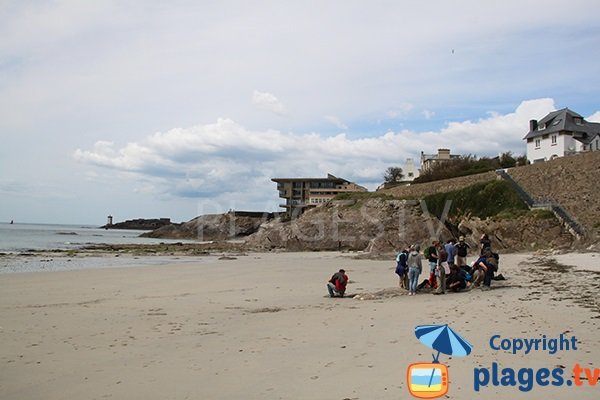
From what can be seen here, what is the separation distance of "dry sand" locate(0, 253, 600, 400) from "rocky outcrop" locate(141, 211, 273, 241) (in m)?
86.1

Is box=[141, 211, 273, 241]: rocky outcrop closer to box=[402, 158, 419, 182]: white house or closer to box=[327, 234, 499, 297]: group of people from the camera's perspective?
box=[402, 158, 419, 182]: white house

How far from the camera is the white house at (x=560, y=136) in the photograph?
58.2 m

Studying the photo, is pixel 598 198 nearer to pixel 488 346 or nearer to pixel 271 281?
pixel 271 281

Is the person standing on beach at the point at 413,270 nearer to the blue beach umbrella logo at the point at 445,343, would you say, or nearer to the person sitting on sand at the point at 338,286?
the person sitting on sand at the point at 338,286

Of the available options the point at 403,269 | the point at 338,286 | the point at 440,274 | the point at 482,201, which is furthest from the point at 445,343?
the point at 482,201

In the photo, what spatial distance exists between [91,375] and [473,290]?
11.2 m

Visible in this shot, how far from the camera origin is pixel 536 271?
19266 millimetres

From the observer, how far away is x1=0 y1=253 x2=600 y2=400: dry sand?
641 centimetres

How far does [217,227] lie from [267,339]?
98.3 m

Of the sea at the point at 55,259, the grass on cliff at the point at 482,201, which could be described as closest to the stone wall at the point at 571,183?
the grass on cliff at the point at 482,201

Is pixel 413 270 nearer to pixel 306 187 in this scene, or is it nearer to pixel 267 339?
pixel 267 339

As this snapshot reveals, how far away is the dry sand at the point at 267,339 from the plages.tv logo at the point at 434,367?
122mm

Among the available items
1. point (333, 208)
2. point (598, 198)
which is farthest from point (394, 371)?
point (333, 208)

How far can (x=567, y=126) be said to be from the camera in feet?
193
